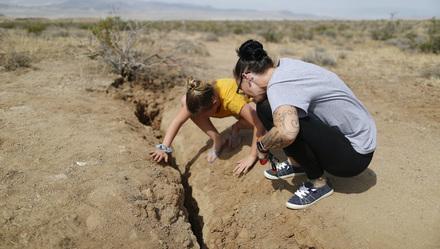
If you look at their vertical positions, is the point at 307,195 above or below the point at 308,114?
below

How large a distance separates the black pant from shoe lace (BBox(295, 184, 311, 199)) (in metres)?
0.15

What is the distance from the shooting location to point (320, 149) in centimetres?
250

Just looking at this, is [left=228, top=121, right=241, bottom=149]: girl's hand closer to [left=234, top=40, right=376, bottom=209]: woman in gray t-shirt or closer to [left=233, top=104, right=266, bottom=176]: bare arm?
[left=233, top=104, right=266, bottom=176]: bare arm

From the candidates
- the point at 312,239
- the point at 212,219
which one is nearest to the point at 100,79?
the point at 212,219

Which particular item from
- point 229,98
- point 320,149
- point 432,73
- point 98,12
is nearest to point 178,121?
point 229,98

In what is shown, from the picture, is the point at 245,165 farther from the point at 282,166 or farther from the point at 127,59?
the point at 127,59

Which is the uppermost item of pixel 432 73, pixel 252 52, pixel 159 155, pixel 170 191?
pixel 252 52

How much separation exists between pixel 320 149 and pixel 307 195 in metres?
0.47

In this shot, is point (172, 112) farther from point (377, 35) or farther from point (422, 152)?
point (377, 35)

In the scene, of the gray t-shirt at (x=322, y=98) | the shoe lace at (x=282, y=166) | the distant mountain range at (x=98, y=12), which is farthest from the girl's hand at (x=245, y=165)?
the distant mountain range at (x=98, y=12)

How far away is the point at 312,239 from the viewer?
2582mm

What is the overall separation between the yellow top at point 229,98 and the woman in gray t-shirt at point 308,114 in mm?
516

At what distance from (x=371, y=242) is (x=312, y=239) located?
38 cm

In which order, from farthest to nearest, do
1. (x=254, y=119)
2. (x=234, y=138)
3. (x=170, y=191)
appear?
(x=234, y=138), (x=254, y=119), (x=170, y=191)
